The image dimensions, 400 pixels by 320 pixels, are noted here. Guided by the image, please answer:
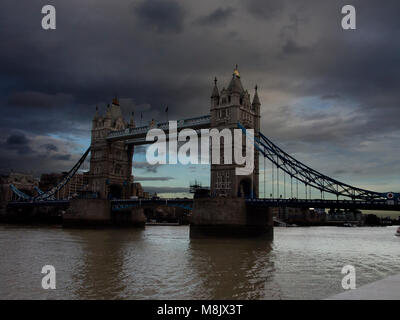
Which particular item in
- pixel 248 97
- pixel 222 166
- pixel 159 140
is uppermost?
pixel 248 97

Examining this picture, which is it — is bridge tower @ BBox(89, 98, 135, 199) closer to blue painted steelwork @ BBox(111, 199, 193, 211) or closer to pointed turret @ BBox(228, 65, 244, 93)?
blue painted steelwork @ BBox(111, 199, 193, 211)

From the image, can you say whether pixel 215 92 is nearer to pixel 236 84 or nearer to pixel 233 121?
pixel 236 84

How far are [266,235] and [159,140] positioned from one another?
89.1 ft

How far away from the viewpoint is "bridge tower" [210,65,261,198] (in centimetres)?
5031

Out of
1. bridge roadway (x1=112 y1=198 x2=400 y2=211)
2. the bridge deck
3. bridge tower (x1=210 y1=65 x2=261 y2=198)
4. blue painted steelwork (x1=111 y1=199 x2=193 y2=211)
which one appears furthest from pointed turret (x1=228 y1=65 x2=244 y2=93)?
blue painted steelwork (x1=111 y1=199 x2=193 y2=211)

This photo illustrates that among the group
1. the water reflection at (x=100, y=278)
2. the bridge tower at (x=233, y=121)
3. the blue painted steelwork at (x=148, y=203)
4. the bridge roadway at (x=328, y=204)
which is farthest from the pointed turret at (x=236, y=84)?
the water reflection at (x=100, y=278)

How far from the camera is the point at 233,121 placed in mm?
50875

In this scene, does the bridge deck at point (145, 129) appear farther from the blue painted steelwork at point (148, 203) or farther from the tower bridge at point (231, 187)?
the blue painted steelwork at point (148, 203)

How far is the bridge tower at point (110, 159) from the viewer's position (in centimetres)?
7525

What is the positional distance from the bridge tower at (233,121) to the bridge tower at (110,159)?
30.9 metres
